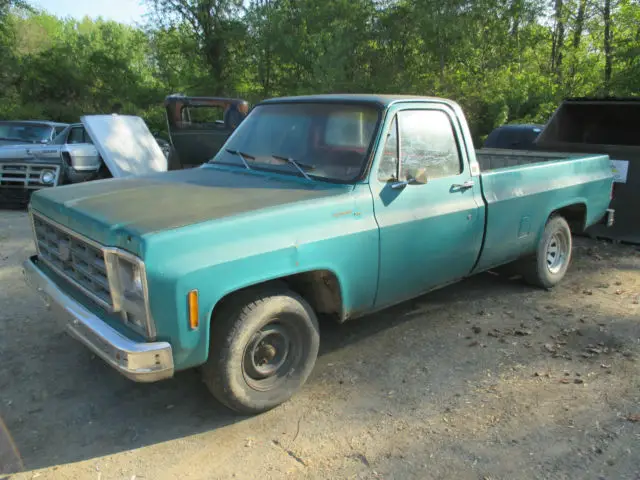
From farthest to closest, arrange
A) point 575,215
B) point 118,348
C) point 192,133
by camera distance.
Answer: point 192,133 → point 575,215 → point 118,348

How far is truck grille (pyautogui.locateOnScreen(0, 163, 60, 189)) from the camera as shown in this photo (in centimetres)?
888

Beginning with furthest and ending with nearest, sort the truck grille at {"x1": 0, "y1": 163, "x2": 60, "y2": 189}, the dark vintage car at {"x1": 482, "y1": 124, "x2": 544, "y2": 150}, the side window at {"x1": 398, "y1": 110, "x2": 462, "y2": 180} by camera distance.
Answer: the dark vintage car at {"x1": 482, "y1": 124, "x2": 544, "y2": 150}, the truck grille at {"x1": 0, "y1": 163, "x2": 60, "y2": 189}, the side window at {"x1": 398, "y1": 110, "x2": 462, "y2": 180}

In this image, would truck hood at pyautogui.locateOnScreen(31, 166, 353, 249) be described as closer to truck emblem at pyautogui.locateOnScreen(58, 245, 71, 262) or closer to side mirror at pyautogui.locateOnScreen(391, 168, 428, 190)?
truck emblem at pyautogui.locateOnScreen(58, 245, 71, 262)

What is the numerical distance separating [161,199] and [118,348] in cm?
110

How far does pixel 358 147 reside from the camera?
3.71 metres

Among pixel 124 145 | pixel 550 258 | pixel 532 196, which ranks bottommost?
pixel 550 258

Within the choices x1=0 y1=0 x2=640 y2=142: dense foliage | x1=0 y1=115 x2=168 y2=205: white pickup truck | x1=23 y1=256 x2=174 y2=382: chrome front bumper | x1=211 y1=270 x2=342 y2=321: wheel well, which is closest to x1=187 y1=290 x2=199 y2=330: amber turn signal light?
x1=23 y1=256 x2=174 y2=382: chrome front bumper

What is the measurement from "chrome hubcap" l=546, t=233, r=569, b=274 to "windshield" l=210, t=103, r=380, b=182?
2.77 m

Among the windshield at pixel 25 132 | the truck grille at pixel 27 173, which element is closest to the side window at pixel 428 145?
the truck grille at pixel 27 173

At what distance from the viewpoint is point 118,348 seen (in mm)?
2602

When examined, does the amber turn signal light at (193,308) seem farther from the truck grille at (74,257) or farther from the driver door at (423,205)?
the driver door at (423,205)

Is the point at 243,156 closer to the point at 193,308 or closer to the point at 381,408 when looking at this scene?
the point at 193,308

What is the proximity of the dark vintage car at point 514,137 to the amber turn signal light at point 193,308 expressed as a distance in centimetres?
815

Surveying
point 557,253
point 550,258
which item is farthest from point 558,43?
point 550,258
